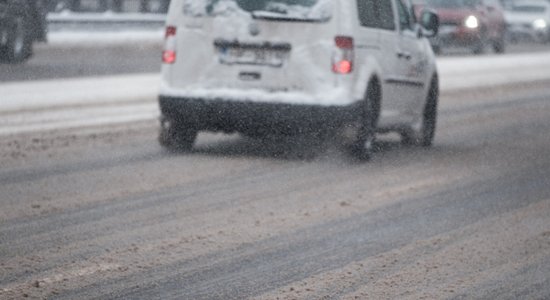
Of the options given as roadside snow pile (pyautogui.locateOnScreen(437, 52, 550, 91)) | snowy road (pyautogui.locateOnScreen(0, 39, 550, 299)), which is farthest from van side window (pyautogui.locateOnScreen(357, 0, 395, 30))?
roadside snow pile (pyautogui.locateOnScreen(437, 52, 550, 91))

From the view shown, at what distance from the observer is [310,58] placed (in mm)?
13516

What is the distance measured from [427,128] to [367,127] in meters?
2.38

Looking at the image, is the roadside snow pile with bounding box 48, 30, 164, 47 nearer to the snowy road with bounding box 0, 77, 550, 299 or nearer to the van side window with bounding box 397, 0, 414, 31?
the van side window with bounding box 397, 0, 414, 31

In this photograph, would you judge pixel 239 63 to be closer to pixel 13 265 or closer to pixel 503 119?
pixel 13 265

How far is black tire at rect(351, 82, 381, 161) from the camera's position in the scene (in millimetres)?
13672

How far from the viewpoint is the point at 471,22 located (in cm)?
4434

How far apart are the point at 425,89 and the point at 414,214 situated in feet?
19.5

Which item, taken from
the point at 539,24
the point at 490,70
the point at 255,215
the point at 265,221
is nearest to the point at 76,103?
the point at 255,215

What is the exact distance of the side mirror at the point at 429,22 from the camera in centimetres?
1608

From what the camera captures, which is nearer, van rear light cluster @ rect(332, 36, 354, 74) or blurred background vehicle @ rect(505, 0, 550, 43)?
van rear light cluster @ rect(332, 36, 354, 74)

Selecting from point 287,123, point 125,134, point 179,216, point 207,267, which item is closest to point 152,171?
point 287,123

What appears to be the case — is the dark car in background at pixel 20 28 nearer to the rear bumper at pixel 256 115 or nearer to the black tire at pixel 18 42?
the black tire at pixel 18 42

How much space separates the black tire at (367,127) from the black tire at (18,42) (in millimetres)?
18475

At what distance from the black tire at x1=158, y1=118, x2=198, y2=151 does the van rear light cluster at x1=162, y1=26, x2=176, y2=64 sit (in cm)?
53
